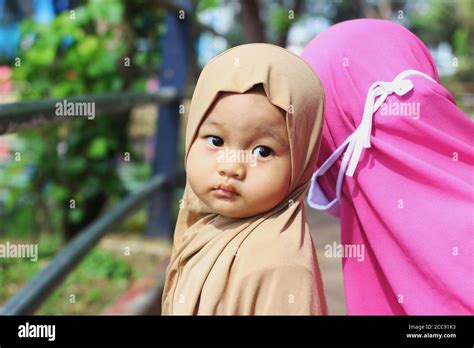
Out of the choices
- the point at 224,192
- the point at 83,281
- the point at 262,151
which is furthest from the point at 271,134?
the point at 83,281

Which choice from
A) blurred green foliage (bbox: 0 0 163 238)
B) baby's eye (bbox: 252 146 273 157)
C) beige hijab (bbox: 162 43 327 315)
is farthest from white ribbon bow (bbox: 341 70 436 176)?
blurred green foliage (bbox: 0 0 163 238)

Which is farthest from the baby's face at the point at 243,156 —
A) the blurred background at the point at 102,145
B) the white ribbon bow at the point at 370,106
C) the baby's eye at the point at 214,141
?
the blurred background at the point at 102,145

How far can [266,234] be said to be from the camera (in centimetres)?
153

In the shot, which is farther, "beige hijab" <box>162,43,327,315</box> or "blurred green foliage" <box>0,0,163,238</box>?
"blurred green foliage" <box>0,0,163,238</box>

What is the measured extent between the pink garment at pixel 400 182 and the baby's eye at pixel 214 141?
343 mm

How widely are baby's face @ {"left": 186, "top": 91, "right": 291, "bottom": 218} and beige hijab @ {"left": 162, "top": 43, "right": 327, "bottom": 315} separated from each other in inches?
0.8

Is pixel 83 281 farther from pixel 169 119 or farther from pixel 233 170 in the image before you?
pixel 233 170

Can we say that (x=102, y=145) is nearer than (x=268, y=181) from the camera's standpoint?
No

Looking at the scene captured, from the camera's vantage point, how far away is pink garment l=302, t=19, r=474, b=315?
167 centimetres

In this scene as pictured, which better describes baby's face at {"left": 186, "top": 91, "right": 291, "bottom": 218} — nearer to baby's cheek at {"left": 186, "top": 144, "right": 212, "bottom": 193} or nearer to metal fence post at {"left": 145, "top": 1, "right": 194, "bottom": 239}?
baby's cheek at {"left": 186, "top": 144, "right": 212, "bottom": 193}

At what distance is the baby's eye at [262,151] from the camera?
1495 millimetres

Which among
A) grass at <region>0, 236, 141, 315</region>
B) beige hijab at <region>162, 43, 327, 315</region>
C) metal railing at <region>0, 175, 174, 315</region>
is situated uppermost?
beige hijab at <region>162, 43, 327, 315</region>

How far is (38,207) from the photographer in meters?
4.89

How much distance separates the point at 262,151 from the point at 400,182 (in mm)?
377
